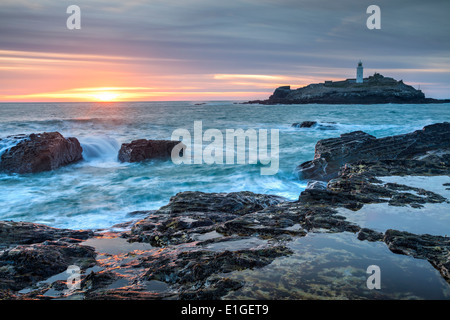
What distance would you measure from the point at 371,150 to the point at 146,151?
10847mm

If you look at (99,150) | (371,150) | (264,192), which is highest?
(371,150)

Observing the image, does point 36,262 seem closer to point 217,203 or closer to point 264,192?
point 217,203

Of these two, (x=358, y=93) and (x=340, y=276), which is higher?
(x=358, y=93)

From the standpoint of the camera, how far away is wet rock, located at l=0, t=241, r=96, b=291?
3949 millimetres

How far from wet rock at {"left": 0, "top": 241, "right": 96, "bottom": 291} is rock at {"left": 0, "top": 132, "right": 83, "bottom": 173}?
1108cm

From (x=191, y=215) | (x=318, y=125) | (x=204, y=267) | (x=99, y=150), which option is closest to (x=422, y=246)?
(x=204, y=267)

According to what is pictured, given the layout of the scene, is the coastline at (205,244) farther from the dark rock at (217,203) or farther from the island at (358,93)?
the island at (358,93)

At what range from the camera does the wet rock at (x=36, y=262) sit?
3.95m

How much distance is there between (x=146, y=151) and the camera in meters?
17.4

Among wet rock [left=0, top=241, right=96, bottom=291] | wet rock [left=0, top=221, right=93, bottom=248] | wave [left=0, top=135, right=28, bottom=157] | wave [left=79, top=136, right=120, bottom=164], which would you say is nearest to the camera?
wet rock [left=0, top=241, right=96, bottom=291]

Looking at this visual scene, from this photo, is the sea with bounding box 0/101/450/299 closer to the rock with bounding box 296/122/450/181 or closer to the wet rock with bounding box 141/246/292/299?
the wet rock with bounding box 141/246/292/299

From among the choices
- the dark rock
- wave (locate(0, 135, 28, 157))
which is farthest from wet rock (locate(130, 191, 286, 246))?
wave (locate(0, 135, 28, 157))

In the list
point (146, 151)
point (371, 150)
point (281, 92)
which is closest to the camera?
point (371, 150)
